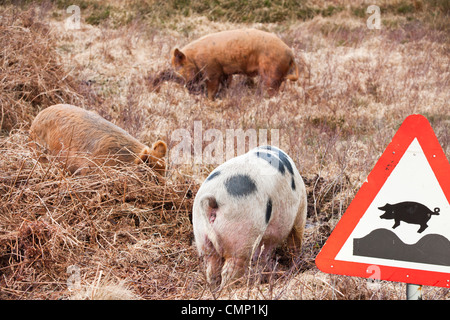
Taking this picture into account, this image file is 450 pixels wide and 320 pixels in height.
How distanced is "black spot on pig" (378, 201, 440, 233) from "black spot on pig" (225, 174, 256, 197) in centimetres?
96

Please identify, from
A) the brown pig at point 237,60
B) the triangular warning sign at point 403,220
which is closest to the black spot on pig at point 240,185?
the triangular warning sign at point 403,220

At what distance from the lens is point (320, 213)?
154 inches

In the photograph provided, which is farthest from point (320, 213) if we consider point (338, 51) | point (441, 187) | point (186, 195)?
point (338, 51)

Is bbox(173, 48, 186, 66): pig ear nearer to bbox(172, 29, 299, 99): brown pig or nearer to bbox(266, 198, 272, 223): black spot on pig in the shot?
bbox(172, 29, 299, 99): brown pig

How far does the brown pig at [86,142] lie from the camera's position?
3.82 meters

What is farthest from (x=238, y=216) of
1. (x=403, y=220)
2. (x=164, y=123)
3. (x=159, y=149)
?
(x=164, y=123)

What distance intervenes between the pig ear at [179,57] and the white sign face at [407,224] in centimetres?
588

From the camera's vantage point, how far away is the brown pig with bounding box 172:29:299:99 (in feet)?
25.0

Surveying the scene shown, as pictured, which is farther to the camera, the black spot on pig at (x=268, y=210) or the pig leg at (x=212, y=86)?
the pig leg at (x=212, y=86)

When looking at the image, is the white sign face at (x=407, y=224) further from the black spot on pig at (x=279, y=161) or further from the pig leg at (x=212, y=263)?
the black spot on pig at (x=279, y=161)

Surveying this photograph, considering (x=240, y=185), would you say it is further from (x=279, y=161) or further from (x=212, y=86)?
(x=212, y=86)

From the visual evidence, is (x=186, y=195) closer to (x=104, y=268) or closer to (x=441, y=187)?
(x=104, y=268)

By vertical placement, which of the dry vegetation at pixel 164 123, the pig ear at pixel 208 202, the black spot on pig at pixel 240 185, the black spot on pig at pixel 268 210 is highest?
the black spot on pig at pixel 240 185

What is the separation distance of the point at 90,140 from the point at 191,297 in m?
2.06
